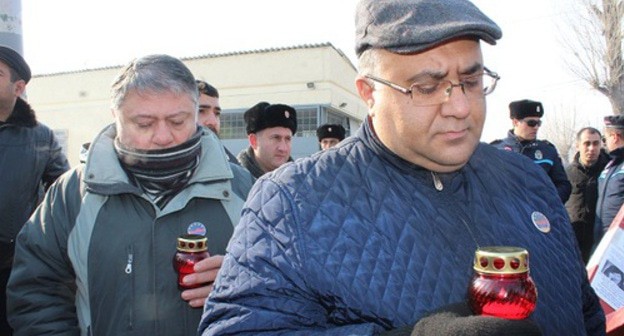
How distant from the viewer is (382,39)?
155 cm

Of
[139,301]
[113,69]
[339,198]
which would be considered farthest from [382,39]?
[113,69]

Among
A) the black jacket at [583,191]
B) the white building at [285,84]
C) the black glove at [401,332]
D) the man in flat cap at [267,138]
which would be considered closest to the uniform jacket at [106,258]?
the black glove at [401,332]

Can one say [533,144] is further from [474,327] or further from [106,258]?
[474,327]

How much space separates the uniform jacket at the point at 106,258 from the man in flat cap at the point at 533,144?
17.6 ft

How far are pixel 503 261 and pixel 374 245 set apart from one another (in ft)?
1.20

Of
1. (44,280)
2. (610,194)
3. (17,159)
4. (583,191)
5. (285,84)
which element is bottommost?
(583,191)

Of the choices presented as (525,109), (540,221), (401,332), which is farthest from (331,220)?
(525,109)

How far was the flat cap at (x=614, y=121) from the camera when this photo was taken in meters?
6.92

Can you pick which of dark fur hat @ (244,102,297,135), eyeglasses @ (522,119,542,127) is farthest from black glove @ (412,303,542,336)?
eyeglasses @ (522,119,542,127)

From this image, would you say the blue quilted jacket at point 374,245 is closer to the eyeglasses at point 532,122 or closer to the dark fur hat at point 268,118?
the dark fur hat at point 268,118

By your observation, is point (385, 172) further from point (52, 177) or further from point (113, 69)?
point (113, 69)

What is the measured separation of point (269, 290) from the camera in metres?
1.40

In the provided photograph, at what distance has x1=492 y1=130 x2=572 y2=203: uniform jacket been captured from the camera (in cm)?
682

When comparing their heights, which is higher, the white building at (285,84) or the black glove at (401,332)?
the white building at (285,84)
